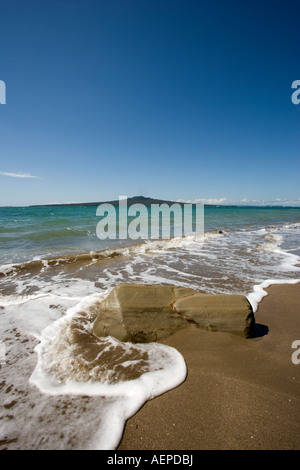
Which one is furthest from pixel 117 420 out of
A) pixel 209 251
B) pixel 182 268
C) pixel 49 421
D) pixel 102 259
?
pixel 209 251

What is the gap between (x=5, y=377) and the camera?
260 cm

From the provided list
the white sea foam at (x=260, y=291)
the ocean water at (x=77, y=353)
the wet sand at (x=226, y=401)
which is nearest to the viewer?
the wet sand at (x=226, y=401)

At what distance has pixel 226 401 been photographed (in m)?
2.16

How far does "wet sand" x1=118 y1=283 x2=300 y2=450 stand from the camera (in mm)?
1811

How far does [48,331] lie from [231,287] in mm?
4090

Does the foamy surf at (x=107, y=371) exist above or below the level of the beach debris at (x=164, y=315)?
below

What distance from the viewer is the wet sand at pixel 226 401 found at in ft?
5.94
